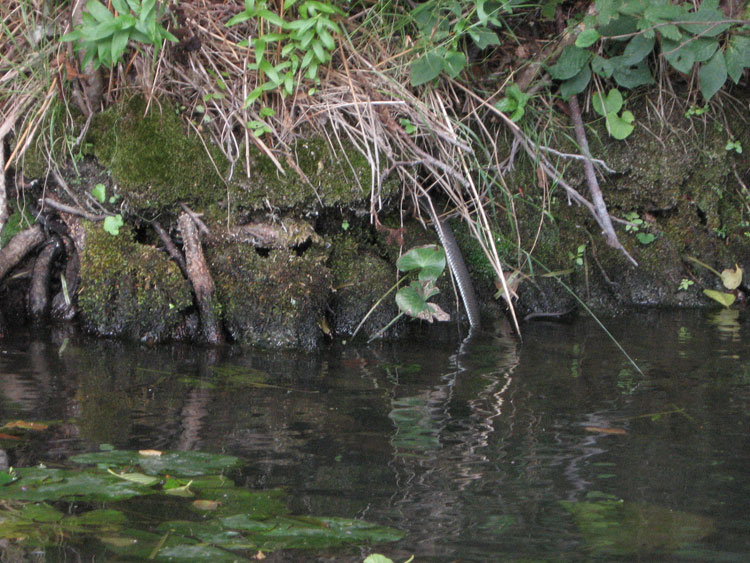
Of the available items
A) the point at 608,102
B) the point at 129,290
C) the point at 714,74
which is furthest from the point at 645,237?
the point at 129,290

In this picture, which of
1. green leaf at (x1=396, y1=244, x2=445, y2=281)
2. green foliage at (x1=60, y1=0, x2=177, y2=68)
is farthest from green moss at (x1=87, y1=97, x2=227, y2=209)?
green leaf at (x1=396, y1=244, x2=445, y2=281)

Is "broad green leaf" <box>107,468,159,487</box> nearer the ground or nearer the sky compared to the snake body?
nearer the ground

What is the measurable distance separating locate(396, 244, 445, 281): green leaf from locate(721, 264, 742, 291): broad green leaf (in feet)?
5.64

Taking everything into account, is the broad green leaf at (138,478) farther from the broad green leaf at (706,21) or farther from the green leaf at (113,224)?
the broad green leaf at (706,21)

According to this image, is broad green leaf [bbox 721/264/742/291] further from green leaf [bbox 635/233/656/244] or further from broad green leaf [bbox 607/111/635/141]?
broad green leaf [bbox 607/111/635/141]

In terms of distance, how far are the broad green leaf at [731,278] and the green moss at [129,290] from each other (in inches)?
108

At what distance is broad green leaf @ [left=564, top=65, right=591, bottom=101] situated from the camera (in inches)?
153

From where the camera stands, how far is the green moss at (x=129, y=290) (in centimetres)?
346

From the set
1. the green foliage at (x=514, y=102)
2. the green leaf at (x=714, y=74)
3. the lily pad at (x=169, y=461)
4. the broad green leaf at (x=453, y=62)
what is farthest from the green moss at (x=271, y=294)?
the green leaf at (x=714, y=74)

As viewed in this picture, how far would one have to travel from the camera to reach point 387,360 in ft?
10.8

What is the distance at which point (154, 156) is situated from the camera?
3.54 m

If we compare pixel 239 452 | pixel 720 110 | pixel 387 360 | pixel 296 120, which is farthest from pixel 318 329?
pixel 720 110

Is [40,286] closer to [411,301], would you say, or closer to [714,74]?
[411,301]

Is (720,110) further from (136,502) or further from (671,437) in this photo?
(136,502)
